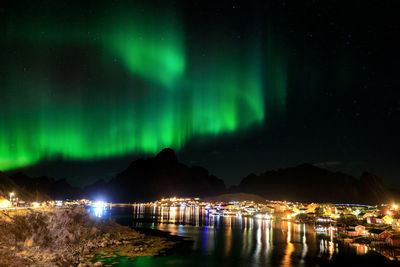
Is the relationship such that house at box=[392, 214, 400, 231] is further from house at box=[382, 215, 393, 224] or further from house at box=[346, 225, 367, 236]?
house at box=[382, 215, 393, 224]

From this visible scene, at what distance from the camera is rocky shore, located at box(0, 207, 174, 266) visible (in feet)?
86.0

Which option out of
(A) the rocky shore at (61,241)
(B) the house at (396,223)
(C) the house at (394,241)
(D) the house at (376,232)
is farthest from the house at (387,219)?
(A) the rocky shore at (61,241)

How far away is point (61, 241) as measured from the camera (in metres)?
35.6

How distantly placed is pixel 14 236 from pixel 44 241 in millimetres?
3679

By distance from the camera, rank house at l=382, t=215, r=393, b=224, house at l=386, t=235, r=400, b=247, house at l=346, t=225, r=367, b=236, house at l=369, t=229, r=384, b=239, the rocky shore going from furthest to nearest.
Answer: house at l=382, t=215, r=393, b=224 → house at l=346, t=225, r=367, b=236 → house at l=369, t=229, r=384, b=239 → house at l=386, t=235, r=400, b=247 → the rocky shore

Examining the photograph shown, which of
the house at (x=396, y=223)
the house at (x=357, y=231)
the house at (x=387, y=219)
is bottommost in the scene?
the house at (x=357, y=231)

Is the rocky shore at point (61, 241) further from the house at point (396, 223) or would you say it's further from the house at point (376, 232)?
the house at point (396, 223)

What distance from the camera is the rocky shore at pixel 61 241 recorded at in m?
26.2

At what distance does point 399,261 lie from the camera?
34.8 m

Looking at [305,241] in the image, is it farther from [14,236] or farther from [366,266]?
[14,236]

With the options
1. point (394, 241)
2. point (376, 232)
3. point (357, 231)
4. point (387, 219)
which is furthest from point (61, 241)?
point (387, 219)

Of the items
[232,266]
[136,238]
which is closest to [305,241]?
[232,266]

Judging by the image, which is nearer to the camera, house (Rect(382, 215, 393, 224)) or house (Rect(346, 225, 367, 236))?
house (Rect(346, 225, 367, 236))

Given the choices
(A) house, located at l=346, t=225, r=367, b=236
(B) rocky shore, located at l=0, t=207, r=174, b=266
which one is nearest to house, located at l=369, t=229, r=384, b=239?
(A) house, located at l=346, t=225, r=367, b=236
